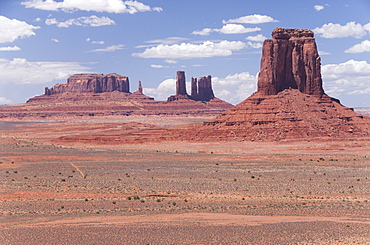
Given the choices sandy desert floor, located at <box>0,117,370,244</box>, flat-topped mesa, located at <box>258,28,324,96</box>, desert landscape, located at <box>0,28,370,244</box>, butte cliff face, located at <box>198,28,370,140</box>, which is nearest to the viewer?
sandy desert floor, located at <box>0,117,370,244</box>

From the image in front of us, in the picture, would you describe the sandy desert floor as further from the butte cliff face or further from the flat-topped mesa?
the flat-topped mesa

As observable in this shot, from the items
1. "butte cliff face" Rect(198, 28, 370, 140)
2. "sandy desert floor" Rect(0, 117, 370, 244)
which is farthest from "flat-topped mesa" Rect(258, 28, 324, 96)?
"sandy desert floor" Rect(0, 117, 370, 244)

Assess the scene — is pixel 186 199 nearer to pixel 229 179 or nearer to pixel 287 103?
pixel 229 179

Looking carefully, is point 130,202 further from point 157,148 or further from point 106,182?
point 157,148

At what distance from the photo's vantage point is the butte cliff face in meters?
79.9

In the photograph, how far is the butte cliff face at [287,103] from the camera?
79.9 metres

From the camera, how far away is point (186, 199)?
3159 cm

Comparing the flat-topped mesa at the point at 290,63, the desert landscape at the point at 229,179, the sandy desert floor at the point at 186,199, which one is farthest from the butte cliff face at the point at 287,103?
the sandy desert floor at the point at 186,199

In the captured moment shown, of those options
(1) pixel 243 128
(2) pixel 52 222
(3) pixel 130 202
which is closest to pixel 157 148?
(1) pixel 243 128

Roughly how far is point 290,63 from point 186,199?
56360mm

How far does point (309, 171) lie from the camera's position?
47.5m

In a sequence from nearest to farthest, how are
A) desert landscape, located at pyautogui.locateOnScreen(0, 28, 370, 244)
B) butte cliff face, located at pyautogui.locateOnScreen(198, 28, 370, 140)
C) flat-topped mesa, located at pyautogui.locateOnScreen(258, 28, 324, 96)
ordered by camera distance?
desert landscape, located at pyautogui.locateOnScreen(0, 28, 370, 244), butte cliff face, located at pyautogui.locateOnScreen(198, 28, 370, 140), flat-topped mesa, located at pyautogui.locateOnScreen(258, 28, 324, 96)

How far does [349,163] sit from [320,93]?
32.5 meters

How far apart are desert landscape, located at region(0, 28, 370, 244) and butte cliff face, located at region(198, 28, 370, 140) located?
156 millimetres
